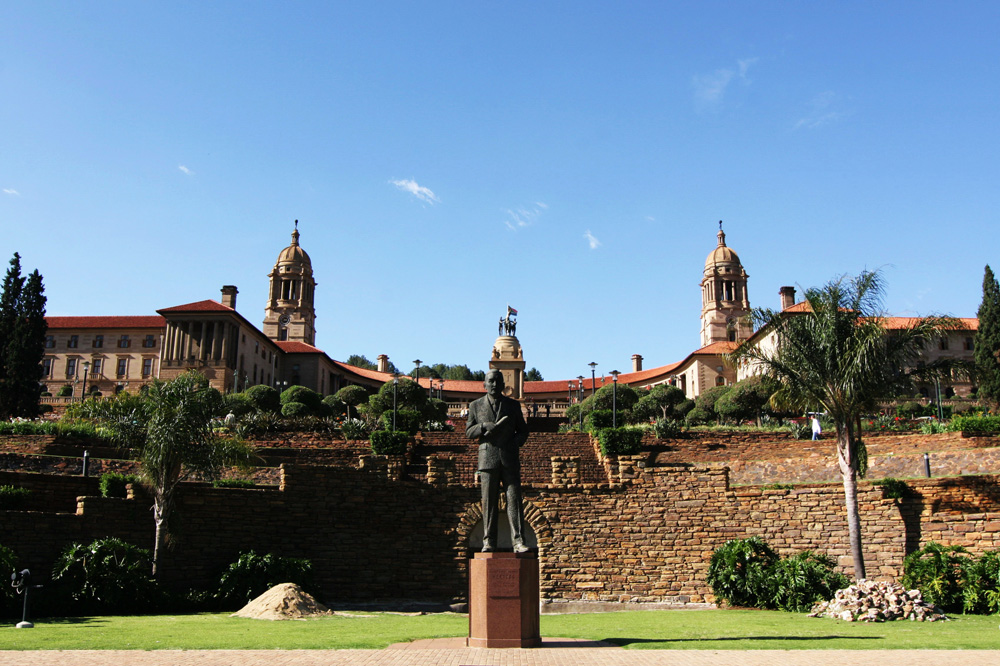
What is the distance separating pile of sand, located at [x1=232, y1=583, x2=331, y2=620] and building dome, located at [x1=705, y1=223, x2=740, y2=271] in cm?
8741

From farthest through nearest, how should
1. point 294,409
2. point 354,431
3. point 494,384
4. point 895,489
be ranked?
point 294,409 < point 354,431 < point 895,489 < point 494,384

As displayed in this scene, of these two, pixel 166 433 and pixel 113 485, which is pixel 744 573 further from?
pixel 113 485

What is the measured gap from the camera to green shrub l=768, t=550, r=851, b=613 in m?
18.2

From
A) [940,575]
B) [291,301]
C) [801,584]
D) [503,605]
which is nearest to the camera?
[503,605]

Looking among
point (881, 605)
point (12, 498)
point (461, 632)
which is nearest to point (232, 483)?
point (12, 498)

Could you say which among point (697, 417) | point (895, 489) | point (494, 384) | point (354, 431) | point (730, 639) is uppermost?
point (697, 417)

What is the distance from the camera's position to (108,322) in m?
82.6

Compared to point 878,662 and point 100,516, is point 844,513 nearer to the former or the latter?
point 878,662

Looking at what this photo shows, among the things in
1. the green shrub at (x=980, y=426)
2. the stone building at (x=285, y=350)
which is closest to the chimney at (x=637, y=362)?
the stone building at (x=285, y=350)

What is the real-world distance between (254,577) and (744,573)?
12.2m

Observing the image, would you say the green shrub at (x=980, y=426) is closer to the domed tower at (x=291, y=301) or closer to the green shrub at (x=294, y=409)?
the green shrub at (x=294, y=409)

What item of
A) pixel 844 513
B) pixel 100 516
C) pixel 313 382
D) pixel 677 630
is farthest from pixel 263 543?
pixel 313 382

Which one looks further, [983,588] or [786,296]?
[786,296]

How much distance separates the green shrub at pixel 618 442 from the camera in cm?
3266
